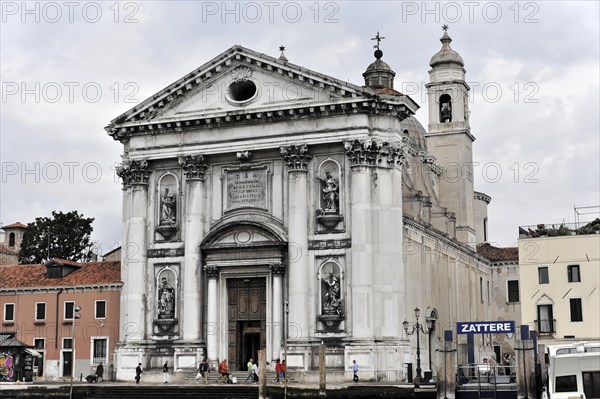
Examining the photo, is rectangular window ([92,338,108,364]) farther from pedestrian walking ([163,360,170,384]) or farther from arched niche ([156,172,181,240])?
arched niche ([156,172,181,240])

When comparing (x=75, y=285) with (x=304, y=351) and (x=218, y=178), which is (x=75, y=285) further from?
(x=304, y=351)

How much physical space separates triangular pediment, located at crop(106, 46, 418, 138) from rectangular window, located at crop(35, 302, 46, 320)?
436 inches

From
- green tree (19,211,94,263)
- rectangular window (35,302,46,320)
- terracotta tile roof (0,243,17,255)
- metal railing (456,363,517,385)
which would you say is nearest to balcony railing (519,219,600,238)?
metal railing (456,363,517,385)

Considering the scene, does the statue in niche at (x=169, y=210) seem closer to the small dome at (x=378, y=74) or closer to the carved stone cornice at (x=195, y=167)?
the carved stone cornice at (x=195, y=167)

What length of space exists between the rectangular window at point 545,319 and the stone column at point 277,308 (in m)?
13.1

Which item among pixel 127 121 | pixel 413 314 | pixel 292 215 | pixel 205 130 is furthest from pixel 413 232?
pixel 127 121

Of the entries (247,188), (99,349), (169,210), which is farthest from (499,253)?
(99,349)

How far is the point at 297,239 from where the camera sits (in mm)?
48156

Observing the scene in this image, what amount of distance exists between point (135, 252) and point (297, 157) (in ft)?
31.9

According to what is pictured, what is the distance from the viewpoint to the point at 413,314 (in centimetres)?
5128

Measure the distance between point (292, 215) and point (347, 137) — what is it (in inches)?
176

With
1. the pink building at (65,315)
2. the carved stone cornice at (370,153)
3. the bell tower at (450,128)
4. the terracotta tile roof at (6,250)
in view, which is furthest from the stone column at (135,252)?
the terracotta tile roof at (6,250)

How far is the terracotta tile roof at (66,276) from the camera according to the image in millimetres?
56656

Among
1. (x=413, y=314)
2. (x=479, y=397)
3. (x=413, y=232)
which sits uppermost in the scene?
(x=413, y=232)
